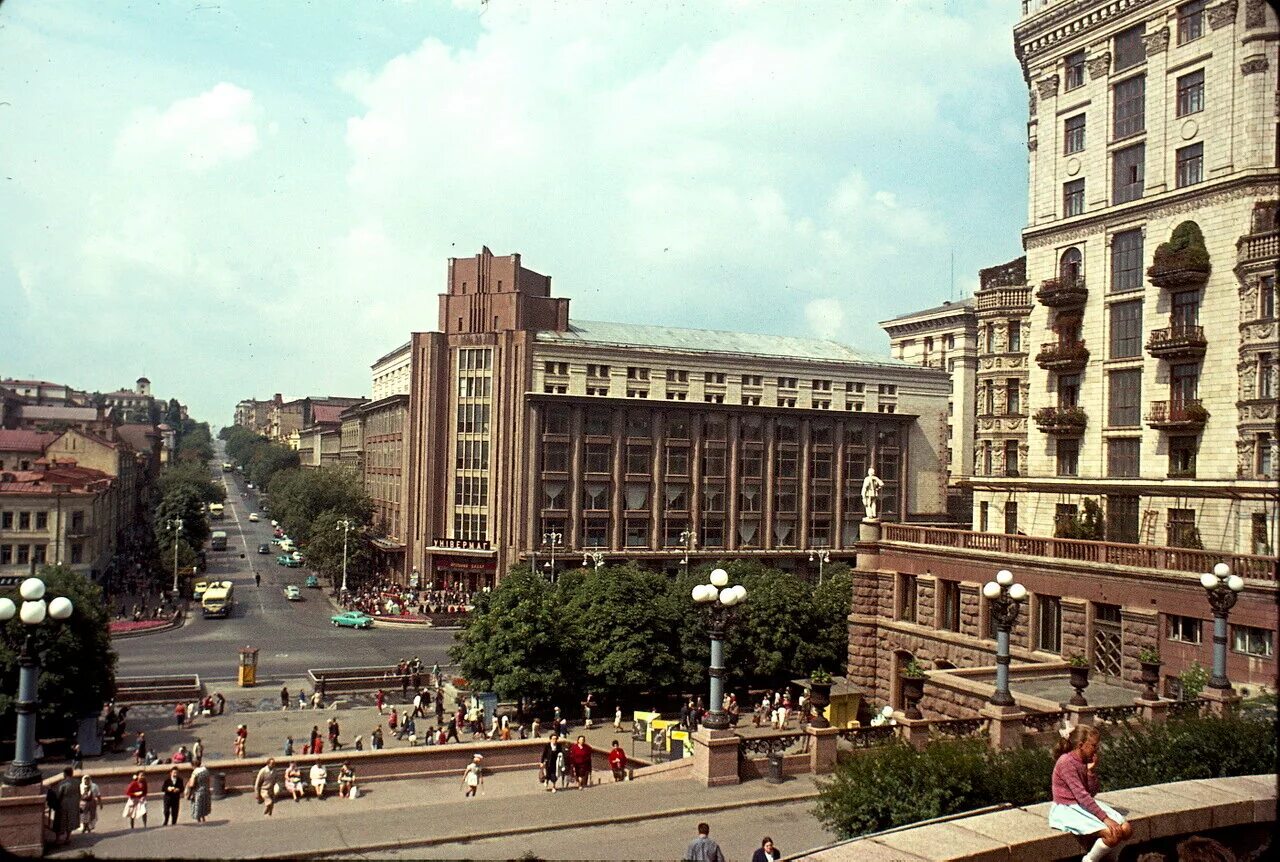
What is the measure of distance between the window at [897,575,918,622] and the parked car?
38378 mm

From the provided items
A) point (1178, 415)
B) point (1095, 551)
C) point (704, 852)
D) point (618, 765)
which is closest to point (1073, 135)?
point (1178, 415)

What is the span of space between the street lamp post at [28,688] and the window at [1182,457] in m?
31.1

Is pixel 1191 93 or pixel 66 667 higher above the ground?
pixel 1191 93

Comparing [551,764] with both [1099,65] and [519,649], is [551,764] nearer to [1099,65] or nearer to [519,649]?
[519,649]

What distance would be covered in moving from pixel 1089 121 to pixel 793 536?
46.4m

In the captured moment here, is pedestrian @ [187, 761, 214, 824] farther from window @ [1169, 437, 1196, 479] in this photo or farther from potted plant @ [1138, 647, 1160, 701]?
window @ [1169, 437, 1196, 479]

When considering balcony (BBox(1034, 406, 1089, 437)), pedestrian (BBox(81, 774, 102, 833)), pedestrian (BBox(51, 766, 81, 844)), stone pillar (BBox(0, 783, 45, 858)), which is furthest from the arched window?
stone pillar (BBox(0, 783, 45, 858))

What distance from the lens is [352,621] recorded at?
63500mm

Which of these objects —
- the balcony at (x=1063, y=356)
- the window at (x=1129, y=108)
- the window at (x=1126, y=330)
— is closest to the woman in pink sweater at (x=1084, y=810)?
the window at (x=1126, y=330)

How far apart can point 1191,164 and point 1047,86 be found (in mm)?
7502

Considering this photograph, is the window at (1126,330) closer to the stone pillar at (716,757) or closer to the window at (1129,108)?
the window at (1129,108)

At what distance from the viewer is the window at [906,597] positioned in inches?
1438

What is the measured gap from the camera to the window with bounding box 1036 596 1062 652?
30.2 metres

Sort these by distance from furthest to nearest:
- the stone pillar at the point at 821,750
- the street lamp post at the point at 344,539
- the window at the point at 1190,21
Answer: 1. the street lamp post at the point at 344,539
2. the window at the point at 1190,21
3. the stone pillar at the point at 821,750
